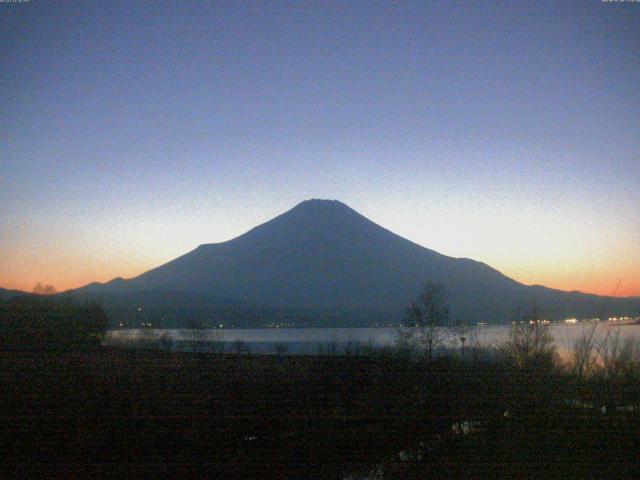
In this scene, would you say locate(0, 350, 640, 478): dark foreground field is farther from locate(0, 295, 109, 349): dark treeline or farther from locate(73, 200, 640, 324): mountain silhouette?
locate(73, 200, 640, 324): mountain silhouette

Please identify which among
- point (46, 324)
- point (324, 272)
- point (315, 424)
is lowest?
point (315, 424)

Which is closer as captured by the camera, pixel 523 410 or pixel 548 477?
pixel 548 477

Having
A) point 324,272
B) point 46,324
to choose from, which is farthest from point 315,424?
point 324,272

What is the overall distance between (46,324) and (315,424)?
1273 centimetres

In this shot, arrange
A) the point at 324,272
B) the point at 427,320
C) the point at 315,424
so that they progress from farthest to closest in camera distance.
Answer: the point at 324,272
the point at 427,320
the point at 315,424

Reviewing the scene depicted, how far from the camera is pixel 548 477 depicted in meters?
6.07

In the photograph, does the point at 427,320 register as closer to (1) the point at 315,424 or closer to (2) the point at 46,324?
(1) the point at 315,424

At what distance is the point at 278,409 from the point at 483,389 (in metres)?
4.14

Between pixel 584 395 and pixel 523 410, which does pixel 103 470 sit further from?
pixel 584 395

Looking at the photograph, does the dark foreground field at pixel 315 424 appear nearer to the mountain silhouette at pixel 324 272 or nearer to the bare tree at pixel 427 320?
the bare tree at pixel 427 320

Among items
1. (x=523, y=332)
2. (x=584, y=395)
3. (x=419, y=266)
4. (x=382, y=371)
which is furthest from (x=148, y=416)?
(x=419, y=266)

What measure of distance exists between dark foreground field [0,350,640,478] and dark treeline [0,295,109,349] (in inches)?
177

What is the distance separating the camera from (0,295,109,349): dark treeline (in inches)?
696

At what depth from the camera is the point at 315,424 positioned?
9.78 metres
